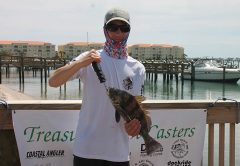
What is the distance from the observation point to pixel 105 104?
3330 millimetres

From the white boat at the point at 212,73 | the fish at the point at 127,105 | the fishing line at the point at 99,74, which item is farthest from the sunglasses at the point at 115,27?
the white boat at the point at 212,73

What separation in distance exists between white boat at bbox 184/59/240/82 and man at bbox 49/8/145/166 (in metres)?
62.2

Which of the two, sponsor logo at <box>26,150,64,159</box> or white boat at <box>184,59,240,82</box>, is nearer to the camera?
sponsor logo at <box>26,150,64,159</box>

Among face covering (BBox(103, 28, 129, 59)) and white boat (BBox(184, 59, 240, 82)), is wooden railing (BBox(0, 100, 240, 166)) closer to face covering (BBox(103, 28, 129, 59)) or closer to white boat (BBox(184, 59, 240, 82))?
face covering (BBox(103, 28, 129, 59))

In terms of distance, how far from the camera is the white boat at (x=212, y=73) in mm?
64688

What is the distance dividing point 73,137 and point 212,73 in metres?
64.6

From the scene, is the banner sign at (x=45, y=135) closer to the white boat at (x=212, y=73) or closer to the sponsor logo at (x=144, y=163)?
the sponsor logo at (x=144, y=163)

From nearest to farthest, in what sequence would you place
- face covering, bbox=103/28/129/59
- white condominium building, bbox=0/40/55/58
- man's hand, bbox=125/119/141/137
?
man's hand, bbox=125/119/141/137
face covering, bbox=103/28/129/59
white condominium building, bbox=0/40/55/58

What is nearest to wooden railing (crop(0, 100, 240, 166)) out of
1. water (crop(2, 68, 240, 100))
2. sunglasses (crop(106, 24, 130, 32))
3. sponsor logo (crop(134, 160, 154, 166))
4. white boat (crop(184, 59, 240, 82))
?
sponsor logo (crop(134, 160, 154, 166))

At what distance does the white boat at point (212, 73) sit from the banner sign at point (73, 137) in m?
60.8

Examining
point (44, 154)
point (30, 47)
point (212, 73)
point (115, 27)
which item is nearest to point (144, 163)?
point (44, 154)

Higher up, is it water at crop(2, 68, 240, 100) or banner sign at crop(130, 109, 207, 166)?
banner sign at crop(130, 109, 207, 166)

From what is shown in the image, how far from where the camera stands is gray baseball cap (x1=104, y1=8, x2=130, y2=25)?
3318 millimetres

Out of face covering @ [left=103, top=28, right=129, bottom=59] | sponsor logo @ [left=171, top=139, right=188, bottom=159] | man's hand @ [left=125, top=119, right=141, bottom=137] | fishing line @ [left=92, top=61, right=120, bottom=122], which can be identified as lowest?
sponsor logo @ [left=171, top=139, right=188, bottom=159]
